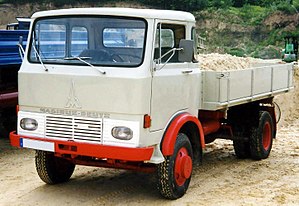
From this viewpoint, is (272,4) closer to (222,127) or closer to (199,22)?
(199,22)

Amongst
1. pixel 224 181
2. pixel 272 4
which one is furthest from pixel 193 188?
pixel 272 4

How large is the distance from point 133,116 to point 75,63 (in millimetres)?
931

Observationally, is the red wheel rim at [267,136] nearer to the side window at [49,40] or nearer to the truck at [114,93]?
the truck at [114,93]

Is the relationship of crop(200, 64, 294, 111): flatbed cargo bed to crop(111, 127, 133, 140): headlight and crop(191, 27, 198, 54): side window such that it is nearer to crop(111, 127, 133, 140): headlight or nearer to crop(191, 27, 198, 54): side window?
crop(191, 27, 198, 54): side window

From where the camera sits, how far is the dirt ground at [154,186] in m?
6.65

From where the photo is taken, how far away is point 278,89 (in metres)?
9.39

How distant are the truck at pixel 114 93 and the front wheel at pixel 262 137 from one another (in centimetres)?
194

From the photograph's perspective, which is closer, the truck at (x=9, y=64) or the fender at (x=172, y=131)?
the fender at (x=172, y=131)

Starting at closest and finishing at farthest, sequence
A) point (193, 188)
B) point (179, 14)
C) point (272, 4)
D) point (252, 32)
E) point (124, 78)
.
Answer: point (124, 78)
point (179, 14)
point (193, 188)
point (252, 32)
point (272, 4)

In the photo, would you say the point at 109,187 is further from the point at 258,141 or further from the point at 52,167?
the point at 258,141

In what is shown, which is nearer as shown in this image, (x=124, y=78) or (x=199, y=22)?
(x=124, y=78)

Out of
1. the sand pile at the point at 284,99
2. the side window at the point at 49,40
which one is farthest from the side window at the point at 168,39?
the sand pile at the point at 284,99

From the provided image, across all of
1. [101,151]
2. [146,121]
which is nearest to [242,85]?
Result: [146,121]

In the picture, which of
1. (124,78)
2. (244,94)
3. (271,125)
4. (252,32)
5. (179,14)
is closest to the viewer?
(124,78)
